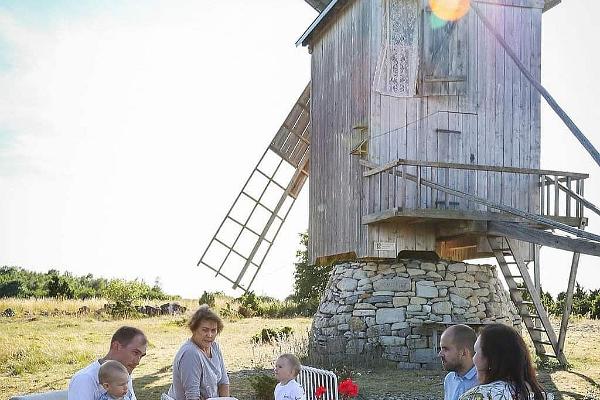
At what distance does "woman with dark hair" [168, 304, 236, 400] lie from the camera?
6367 mm

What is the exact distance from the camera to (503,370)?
4.11 meters

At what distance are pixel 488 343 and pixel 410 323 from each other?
34.7 feet

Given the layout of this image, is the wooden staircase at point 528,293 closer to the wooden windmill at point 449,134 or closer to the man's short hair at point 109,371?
the wooden windmill at point 449,134

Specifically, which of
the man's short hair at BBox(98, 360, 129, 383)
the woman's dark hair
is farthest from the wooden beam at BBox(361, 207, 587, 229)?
the woman's dark hair

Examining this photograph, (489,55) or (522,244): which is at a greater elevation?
(489,55)

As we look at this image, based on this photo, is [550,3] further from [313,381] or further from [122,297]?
[122,297]

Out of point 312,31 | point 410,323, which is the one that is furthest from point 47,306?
point 410,323

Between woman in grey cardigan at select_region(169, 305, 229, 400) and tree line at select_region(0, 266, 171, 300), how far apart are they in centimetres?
2551

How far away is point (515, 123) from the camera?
49.6 feet

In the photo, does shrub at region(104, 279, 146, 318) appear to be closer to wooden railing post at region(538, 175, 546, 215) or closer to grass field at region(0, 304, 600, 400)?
grass field at region(0, 304, 600, 400)

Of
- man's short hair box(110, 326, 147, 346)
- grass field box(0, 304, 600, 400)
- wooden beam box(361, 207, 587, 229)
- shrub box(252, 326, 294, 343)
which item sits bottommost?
grass field box(0, 304, 600, 400)

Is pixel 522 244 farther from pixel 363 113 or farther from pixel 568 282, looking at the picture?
pixel 363 113

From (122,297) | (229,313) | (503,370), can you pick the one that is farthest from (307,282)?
(503,370)

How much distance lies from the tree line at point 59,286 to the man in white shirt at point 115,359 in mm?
26713
